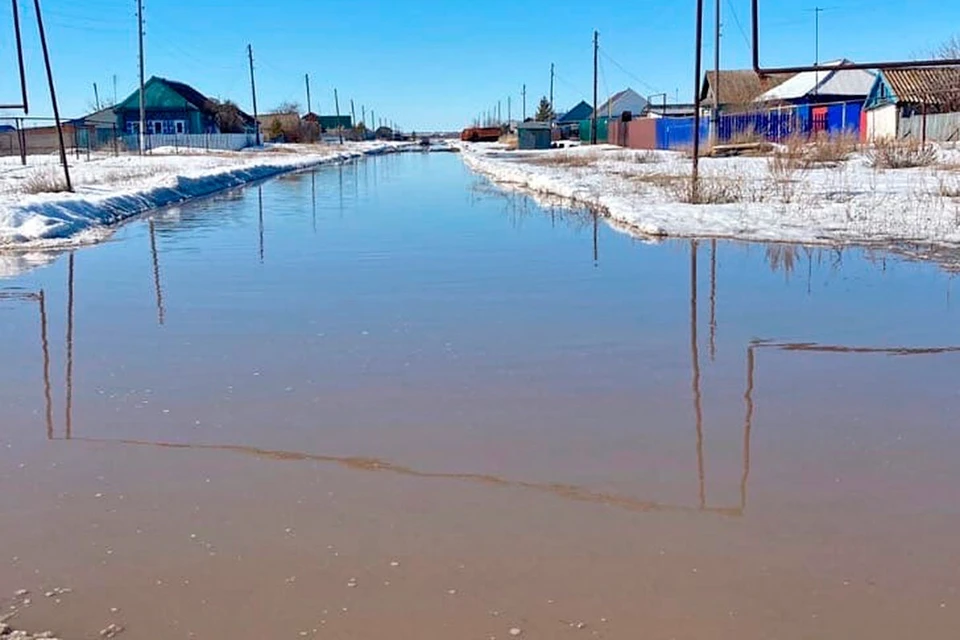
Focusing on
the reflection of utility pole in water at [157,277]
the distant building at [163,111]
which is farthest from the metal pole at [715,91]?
the distant building at [163,111]

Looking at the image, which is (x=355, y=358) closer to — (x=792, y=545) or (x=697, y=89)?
(x=792, y=545)

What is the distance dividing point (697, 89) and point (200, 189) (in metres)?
16.5

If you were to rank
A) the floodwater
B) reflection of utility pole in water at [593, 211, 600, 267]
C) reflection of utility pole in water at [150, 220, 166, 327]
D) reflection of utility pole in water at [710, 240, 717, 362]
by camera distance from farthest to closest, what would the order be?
reflection of utility pole in water at [593, 211, 600, 267], reflection of utility pole in water at [150, 220, 166, 327], reflection of utility pole in water at [710, 240, 717, 362], the floodwater

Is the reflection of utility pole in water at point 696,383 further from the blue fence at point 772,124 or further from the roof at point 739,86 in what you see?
the roof at point 739,86

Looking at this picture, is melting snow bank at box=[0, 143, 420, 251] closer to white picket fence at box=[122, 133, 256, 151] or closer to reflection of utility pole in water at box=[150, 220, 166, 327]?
reflection of utility pole in water at box=[150, 220, 166, 327]

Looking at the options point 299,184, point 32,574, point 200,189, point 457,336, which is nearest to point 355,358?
point 457,336

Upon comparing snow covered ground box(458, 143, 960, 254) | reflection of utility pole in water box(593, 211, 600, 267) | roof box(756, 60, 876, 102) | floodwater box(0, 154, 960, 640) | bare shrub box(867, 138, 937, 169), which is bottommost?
floodwater box(0, 154, 960, 640)

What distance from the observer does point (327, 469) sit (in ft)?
17.0

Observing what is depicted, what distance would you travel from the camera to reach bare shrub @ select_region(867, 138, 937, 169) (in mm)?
28797

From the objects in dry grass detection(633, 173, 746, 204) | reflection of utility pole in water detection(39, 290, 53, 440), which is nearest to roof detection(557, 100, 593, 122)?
dry grass detection(633, 173, 746, 204)

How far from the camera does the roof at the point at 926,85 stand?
47000 mm

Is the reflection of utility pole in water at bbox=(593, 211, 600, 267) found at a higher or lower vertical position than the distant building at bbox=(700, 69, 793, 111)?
lower

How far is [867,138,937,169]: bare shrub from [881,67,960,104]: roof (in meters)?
18.3

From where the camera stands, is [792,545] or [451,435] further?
[451,435]
